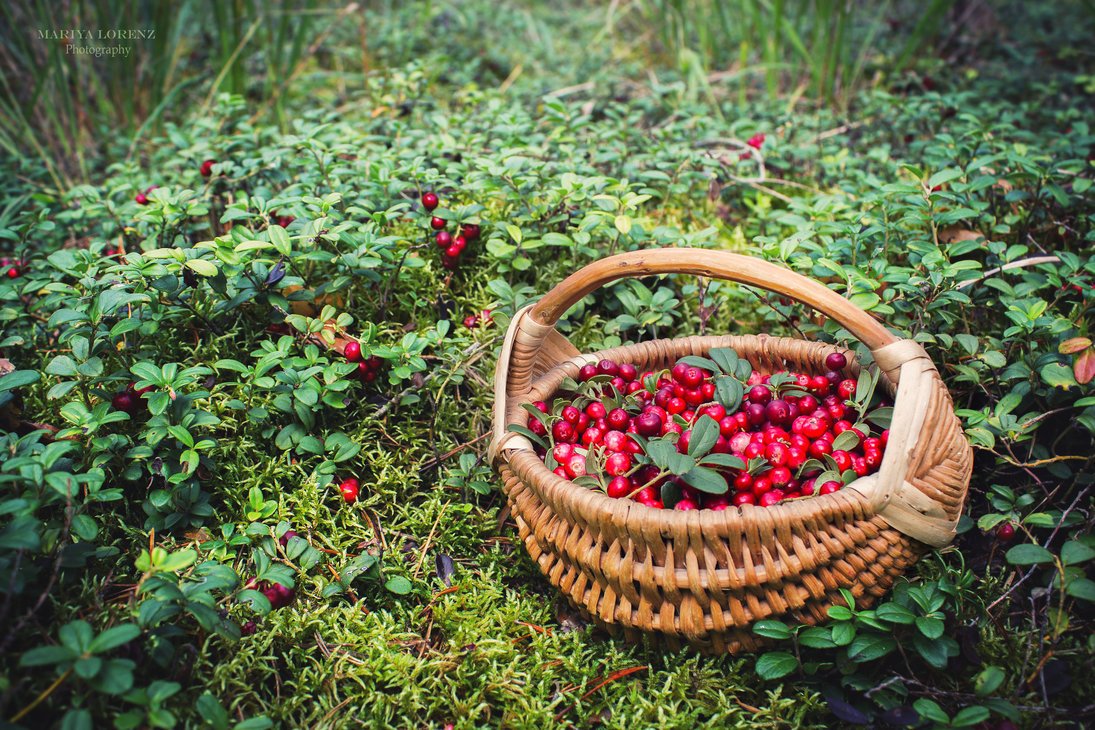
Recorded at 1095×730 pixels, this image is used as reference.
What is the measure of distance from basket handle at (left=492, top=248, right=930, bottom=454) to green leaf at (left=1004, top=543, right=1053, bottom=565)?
1.42ft

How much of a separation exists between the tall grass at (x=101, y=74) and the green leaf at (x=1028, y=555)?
361 centimetres

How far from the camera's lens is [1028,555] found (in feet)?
4.92

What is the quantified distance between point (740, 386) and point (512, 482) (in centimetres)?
62

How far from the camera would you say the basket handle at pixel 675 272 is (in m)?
1.55

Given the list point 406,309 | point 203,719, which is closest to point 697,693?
point 203,719

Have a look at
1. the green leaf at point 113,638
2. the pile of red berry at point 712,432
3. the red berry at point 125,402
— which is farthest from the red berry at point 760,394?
the red berry at point 125,402

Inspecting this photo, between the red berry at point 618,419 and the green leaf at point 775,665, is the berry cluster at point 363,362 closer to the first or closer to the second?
the red berry at point 618,419

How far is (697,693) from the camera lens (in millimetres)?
1559

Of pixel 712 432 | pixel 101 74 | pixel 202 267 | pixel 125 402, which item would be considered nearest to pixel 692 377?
pixel 712 432

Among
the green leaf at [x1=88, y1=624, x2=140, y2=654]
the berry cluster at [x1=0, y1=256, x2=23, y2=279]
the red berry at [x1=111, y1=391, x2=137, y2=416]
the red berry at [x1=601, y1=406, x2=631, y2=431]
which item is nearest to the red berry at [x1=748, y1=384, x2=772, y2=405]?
the red berry at [x1=601, y1=406, x2=631, y2=431]

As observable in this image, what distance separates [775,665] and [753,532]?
0.32 meters

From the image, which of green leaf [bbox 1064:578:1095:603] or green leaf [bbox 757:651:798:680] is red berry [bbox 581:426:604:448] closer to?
green leaf [bbox 757:651:798:680]

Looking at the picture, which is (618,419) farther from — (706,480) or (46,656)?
(46,656)

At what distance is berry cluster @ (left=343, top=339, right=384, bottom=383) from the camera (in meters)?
1.97
